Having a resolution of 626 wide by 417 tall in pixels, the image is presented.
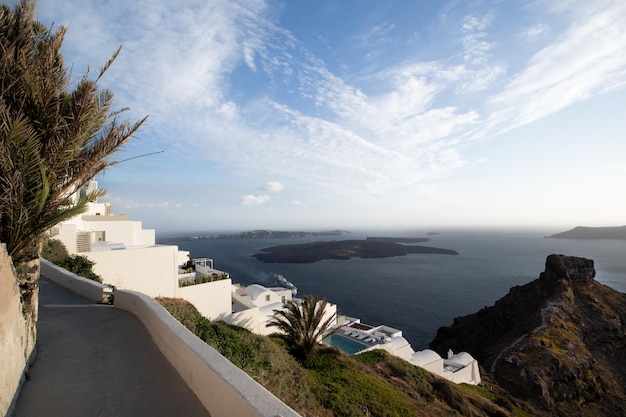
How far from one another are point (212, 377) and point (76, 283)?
24.8 feet

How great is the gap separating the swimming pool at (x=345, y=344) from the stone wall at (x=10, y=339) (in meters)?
15.8

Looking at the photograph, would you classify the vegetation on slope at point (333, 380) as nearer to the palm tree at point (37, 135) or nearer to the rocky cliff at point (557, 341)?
the palm tree at point (37, 135)

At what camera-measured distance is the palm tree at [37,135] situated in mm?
3527

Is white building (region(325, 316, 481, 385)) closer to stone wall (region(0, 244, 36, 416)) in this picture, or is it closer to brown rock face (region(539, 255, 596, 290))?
stone wall (region(0, 244, 36, 416))

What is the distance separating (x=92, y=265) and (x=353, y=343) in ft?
46.2

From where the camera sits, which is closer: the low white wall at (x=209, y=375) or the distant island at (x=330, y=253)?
the low white wall at (x=209, y=375)

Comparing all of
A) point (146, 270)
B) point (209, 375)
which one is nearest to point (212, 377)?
point (209, 375)

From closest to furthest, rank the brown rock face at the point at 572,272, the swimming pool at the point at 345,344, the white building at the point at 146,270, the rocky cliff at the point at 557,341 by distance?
the white building at the point at 146,270 → the swimming pool at the point at 345,344 → the rocky cliff at the point at 557,341 → the brown rock face at the point at 572,272

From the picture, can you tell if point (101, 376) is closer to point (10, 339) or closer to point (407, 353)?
point (10, 339)

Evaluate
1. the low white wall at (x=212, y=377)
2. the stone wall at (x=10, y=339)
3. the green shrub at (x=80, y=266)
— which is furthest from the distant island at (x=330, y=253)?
the stone wall at (x=10, y=339)

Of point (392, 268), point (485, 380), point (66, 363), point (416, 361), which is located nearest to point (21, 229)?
point (66, 363)

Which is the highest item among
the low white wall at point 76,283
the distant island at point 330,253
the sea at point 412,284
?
the low white wall at point 76,283

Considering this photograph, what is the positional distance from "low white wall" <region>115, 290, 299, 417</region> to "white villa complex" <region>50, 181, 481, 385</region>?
836 cm

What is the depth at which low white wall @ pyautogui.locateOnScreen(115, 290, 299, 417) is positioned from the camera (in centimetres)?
233
